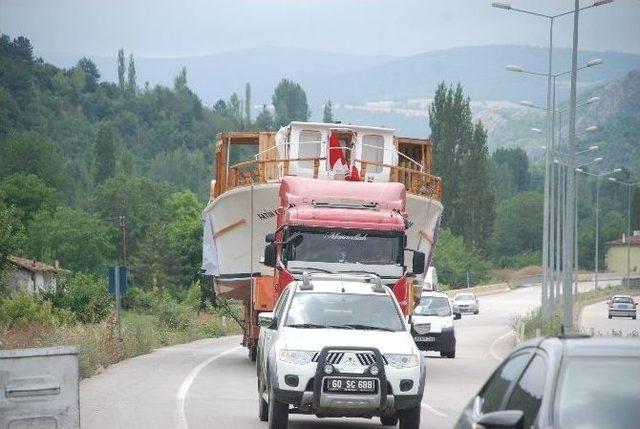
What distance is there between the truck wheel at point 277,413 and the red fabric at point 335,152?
1297 centimetres

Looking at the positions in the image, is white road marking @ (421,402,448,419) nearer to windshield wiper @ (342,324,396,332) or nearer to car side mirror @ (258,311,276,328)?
windshield wiper @ (342,324,396,332)

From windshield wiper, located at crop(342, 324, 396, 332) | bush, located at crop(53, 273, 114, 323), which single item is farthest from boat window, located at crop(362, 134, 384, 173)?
bush, located at crop(53, 273, 114, 323)

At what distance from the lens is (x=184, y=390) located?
Result: 2531cm

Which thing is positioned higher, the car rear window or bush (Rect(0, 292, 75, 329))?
the car rear window

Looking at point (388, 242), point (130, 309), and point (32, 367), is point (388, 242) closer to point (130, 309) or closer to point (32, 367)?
point (32, 367)

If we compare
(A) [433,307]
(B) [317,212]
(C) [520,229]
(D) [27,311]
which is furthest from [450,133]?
(B) [317,212]

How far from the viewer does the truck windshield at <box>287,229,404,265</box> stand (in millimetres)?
26578

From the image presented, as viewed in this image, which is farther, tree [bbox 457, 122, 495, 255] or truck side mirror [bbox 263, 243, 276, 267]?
tree [bbox 457, 122, 495, 255]

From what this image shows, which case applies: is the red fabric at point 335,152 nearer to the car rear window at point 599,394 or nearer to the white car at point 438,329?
the white car at point 438,329

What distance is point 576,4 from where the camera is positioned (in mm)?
40719

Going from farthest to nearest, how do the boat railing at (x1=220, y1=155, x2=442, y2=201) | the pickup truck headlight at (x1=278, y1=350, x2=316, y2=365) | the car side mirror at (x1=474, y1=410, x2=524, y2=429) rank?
the boat railing at (x1=220, y1=155, x2=442, y2=201) < the pickup truck headlight at (x1=278, y1=350, x2=316, y2=365) < the car side mirror at (x1=474, y1=410, x2=524, y2=429)

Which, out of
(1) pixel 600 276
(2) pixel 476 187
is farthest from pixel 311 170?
(1) pixel 600 276

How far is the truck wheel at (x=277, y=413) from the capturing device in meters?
17.8

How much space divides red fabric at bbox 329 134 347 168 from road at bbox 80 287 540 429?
4.49 meters
